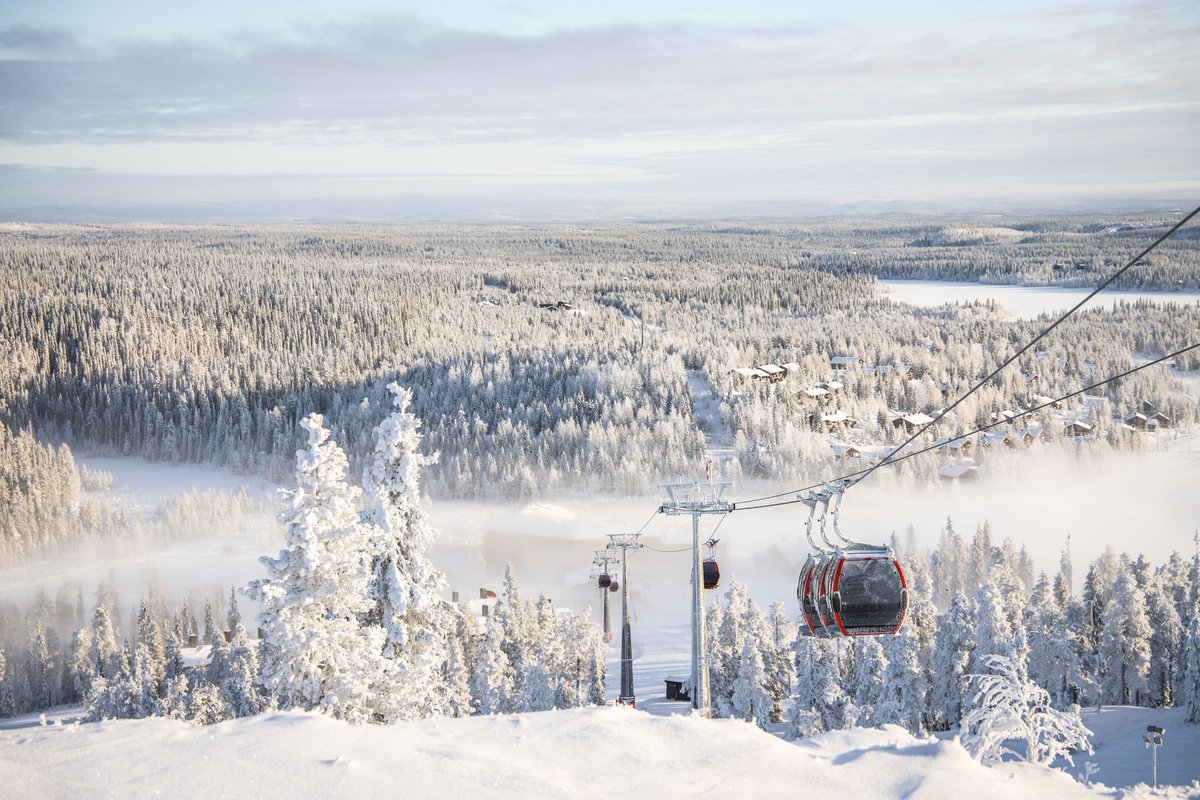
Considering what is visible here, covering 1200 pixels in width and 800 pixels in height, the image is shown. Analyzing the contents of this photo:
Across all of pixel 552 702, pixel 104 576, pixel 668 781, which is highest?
pixel 668 781

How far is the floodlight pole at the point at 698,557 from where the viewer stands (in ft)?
47.1

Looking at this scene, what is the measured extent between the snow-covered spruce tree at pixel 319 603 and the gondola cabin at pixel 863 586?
808cm

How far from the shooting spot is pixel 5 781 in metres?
7.71

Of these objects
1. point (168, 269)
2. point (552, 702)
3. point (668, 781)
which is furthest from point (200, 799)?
point (168, 269)

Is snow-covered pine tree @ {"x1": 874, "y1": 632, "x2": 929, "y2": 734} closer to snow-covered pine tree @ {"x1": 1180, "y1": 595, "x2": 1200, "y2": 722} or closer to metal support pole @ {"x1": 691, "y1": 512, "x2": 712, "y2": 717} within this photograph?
snow-covered pine tree @ {"x1": 1180, "y1": 595, "x2": 1200, "y2": 722}

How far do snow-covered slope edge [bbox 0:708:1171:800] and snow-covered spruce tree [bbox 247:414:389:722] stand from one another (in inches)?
213

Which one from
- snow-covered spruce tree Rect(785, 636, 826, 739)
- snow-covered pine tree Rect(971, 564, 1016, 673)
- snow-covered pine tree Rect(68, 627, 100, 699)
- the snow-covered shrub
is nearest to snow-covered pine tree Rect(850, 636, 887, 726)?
snow-covered spruce tree Rect(785, 636, 826, 739)

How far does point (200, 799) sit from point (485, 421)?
73.1m

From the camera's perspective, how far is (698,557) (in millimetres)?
14703

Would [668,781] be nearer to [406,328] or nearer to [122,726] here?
[122,726]

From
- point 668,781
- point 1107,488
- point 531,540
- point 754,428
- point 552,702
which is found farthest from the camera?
point 754,428

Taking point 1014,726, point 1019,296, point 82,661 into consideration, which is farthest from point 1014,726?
point 1019,296

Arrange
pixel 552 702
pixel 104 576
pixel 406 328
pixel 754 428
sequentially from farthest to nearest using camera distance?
pixel 406 328 → pixel 754 428 → pixel 104 576 → pixel 552 702

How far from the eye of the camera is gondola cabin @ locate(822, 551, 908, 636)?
37.1ft
